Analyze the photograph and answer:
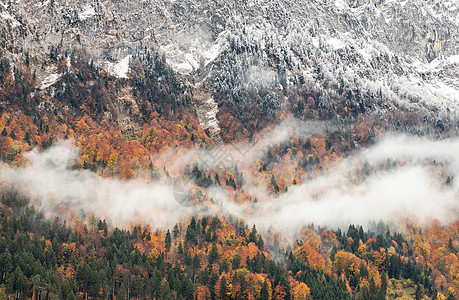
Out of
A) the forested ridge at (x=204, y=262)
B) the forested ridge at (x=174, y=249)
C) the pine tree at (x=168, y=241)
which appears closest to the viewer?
the forested ridge at (x=204, y=262)

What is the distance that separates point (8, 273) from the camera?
103688 mm

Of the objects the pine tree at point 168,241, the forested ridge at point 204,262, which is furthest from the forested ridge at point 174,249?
the pine tree at point 168,241

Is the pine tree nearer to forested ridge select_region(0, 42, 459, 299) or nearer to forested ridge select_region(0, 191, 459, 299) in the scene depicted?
forested ridge select_region(0, 191, 459, 299)

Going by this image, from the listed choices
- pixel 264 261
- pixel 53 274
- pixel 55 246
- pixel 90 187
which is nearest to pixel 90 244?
pixel 55 246

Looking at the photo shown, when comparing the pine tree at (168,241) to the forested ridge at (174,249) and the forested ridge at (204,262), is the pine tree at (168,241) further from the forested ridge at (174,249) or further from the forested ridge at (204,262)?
the forested ridge at (174,249)

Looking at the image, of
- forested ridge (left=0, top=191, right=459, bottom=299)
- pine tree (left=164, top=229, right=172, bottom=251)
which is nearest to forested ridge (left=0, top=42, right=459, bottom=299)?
forested ridge (left=0, top=191, right=459, bottom=299)

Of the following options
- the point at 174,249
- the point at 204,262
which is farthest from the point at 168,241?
the point at 204,262

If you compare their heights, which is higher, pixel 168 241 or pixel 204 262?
pixel 168 241

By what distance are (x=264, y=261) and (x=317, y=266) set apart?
20.2 metres

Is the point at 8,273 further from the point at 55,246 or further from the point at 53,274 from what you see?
the point at 55,246

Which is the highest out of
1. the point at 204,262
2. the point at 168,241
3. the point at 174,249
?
the point at 168,241

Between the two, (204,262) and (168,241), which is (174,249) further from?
(204,262)

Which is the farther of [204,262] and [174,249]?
[174,249]

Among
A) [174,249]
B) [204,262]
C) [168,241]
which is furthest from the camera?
[168,241]
